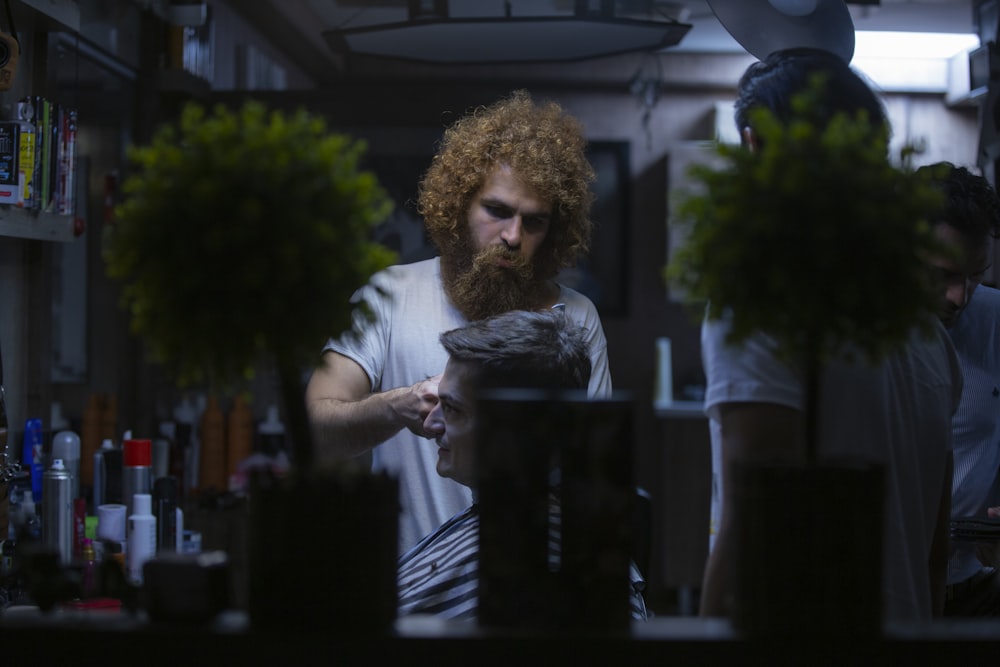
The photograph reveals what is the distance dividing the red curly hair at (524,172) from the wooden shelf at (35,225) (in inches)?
38.9

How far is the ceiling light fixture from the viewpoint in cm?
341

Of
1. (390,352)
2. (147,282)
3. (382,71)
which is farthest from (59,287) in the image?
(382,71)

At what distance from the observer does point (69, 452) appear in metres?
2.99

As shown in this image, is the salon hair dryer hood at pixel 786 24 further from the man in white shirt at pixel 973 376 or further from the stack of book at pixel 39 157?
the stack of book at pixel 39 157

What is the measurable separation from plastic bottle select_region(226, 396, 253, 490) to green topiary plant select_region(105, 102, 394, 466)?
305 centimetres

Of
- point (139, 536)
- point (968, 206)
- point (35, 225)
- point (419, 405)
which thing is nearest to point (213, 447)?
point (139, 536)

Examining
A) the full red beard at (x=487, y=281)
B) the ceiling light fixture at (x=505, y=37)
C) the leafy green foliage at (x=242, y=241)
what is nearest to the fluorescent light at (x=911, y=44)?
the ceiling light fixture at (x=505, y=37)

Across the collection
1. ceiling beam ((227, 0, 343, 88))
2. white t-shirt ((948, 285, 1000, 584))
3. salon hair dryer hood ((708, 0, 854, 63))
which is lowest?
white t-shirt ((948, 285, 1000, 584))

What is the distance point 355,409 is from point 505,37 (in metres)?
2.10

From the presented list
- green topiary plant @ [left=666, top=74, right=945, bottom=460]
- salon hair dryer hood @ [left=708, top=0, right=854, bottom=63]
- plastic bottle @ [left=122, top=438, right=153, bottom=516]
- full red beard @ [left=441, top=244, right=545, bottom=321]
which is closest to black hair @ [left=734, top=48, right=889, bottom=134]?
green topiary plant @ [left=666, top=74, right=945, bottom=460]

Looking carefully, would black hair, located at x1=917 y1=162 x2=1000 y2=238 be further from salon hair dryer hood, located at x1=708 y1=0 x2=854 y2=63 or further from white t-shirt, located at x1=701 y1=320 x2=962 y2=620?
white t-shirt, located at x1=701 y1=320 x2=962 y2=620

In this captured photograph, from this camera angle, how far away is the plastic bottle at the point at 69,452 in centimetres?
295

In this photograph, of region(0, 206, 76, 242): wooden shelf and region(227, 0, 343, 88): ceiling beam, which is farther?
region(227, 0, 343, 88): ceiling beam

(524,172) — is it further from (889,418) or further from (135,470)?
(135,470)
